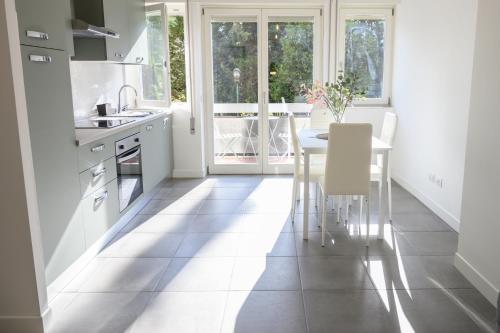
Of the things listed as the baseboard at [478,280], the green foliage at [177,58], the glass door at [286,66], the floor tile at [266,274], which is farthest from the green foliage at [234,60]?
the baseboard at [478,280]

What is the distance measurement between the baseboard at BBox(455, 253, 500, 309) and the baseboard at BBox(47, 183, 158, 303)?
257cm

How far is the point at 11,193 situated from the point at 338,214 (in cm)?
278

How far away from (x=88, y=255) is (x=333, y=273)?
5.73ft

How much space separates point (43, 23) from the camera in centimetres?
245

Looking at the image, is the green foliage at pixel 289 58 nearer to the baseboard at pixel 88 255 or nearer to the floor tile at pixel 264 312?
the baseboard at pixel 88 255

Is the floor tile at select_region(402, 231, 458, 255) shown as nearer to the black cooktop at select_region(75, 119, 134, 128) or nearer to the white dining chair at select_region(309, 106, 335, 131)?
the white dining chair at select_region(309, 106, 335, 131)

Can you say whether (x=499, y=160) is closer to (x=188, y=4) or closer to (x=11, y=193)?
(x=11, y=193)

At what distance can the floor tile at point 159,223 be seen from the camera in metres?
3.88

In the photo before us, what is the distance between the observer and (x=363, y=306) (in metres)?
2.54

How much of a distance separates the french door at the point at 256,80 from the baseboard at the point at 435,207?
156cm

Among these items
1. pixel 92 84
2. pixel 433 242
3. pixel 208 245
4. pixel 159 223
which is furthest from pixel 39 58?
pixel 433 242

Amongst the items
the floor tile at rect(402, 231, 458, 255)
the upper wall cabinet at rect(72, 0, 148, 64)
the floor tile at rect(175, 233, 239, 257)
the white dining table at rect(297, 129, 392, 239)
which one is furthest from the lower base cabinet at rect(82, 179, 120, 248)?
the floor tile at rect(402, 231, 458, 255)

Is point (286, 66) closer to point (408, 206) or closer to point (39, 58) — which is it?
point (408, 206)

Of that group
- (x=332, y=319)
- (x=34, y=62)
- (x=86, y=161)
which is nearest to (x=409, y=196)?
(x=332, y=319)
